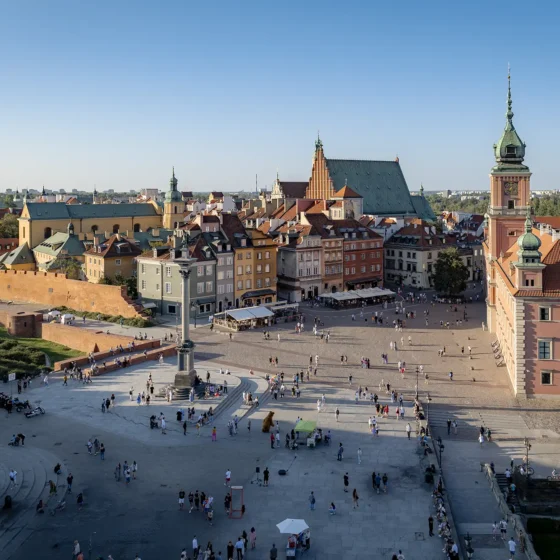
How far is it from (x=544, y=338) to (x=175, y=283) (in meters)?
36.6

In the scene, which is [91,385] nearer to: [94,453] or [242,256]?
[94,453]

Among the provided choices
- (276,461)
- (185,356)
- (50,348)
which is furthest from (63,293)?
(276,461)

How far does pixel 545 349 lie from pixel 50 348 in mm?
39362

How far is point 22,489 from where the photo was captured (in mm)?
28922

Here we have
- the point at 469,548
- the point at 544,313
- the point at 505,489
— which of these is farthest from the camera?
the point at 544,313

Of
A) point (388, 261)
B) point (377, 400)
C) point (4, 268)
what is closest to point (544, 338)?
point (377, 400)

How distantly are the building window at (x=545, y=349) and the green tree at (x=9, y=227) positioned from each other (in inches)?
3643

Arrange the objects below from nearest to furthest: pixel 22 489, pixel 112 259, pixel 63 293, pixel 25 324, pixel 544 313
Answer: pixel 22 489 → pixel 544 313 → pixel 25 324 → pixel 63 293 → pixel 112 259

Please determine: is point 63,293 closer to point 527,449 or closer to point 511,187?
point 511,187

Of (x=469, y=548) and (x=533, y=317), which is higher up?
(x=533, y=317)

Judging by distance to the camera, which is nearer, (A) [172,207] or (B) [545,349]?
(B) [545,349]

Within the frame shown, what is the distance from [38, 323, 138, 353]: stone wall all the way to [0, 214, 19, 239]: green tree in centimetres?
5481

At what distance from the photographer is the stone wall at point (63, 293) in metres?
67.8

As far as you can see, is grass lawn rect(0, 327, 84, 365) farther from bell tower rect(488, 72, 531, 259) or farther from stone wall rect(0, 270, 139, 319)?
bell tower rect(488, 72, 531, 259)
